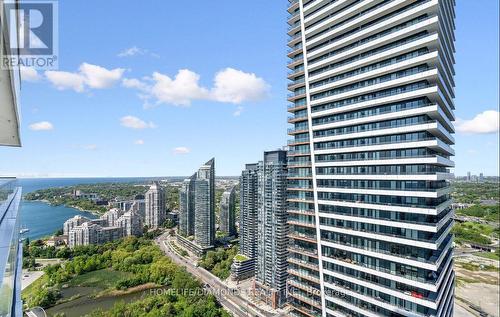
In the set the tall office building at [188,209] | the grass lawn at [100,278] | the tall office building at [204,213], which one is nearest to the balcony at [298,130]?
the grass lawn at [100,278]

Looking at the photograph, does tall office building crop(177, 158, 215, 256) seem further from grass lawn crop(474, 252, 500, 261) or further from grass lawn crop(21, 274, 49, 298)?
grass lawn crop(474, 252, 500, 261)

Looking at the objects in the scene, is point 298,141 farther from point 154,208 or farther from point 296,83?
point 154,208

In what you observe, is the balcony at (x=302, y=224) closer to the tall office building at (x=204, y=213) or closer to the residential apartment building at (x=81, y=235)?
the tall office building at (x=204, y=213)

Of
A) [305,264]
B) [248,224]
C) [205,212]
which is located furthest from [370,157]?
[205,212]

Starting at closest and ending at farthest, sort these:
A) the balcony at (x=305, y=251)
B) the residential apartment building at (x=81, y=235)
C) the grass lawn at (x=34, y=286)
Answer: the balcony at (x=305, y=251), the grass lawn at (x=34, y=286), the residential apartment building at (x=81, y=235)

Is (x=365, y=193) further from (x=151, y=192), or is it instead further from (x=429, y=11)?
(x=151, y=192)
